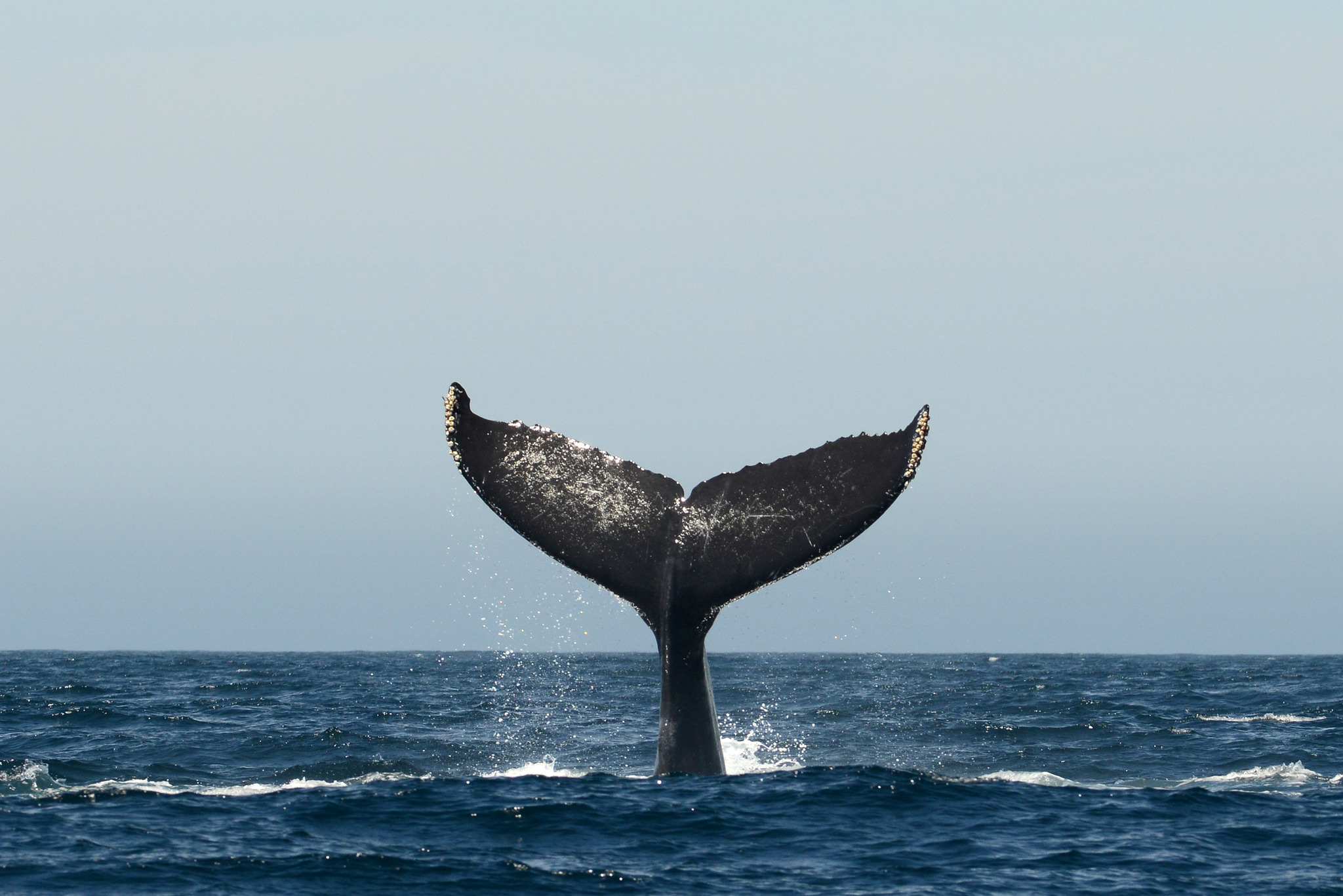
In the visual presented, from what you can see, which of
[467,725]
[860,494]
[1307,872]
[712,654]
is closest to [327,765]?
[467,725]

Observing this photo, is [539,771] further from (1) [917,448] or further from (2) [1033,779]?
(1) [917,448]

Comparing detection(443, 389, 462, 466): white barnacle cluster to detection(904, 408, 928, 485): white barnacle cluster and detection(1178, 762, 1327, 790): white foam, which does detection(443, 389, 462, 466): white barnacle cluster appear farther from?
detection(1178, 762, 1327, 790): white foam

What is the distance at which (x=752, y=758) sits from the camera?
1578 cm

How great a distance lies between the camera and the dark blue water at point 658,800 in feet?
32.9

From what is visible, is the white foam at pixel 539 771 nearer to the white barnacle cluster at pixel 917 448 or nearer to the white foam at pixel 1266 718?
the white barnacle cluster at pixel 917 448

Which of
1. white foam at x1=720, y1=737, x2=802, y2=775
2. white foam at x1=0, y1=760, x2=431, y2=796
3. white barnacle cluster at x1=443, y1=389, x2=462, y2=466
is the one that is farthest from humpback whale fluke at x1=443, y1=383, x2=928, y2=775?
white foam at x1=0, y1=760, x2=431, y2=796

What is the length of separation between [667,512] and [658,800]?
2.39 metres

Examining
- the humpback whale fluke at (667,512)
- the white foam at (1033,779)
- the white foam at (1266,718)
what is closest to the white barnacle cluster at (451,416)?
the humpback whale fluke at (667,512)

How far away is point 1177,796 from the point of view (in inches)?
529

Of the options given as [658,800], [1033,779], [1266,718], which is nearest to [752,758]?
[1033,779]

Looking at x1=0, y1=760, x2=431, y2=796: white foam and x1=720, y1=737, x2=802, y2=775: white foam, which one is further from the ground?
x1=720, y1=737, x2=802, y2=775: white foam

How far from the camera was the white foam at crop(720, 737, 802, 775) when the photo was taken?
14.5m

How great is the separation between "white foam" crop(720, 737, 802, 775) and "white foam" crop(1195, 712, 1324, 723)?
8.26 meters

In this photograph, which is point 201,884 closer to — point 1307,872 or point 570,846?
point 570,846
